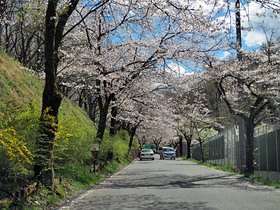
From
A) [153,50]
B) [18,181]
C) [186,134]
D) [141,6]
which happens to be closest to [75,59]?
[153,50]

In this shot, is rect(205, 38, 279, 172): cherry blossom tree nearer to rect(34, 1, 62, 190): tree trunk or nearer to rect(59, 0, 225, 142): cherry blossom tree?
rect(59, 0, 225, 142): cherry blossom tree

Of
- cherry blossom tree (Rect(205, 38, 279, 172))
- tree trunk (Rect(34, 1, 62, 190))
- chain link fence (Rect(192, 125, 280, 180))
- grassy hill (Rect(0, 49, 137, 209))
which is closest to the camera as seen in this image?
grassy hill (Rect(0, 49, 137, 209))

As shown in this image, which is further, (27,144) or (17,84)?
(17,84)

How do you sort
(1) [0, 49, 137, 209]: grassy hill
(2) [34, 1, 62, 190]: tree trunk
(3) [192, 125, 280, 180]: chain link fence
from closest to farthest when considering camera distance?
(1) [0, 49, 137, 209]: grassy hill
(2) [34, 1, 62, 190]: tree trunk
(3) [192, 125, 280, 180]: chain link fence

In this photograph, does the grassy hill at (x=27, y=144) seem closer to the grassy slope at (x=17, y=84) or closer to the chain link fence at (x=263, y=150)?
the grassy slope at (x=17, y=84)

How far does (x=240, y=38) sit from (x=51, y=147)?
43.2ft

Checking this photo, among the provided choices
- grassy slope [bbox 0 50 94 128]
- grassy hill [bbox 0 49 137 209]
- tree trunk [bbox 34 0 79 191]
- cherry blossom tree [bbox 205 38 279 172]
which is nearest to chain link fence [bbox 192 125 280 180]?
cherry blossom tree [bbox 205 38 279 172]

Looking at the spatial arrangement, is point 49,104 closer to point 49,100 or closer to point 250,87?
point 49,100

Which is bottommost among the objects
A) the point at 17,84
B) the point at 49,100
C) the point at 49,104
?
the point at 49,104

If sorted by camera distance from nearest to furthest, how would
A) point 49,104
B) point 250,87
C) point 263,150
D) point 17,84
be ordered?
1. point 49,104
2. point 263,150
3. point 250,87
4. point 17,84

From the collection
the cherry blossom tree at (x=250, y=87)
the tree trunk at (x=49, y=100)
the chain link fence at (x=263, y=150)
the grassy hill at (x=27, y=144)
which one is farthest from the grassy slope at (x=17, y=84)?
the chain link fence at (x=263, y=150)

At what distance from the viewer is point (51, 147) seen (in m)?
8.62

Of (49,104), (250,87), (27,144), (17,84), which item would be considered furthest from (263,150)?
(17,84)

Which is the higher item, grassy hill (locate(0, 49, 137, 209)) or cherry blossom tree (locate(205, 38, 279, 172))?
cherry blossom tree (locate(205, 38, 279, 172))
